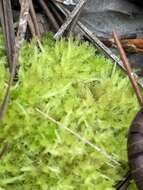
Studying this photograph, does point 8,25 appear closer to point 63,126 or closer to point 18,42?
point 18,42

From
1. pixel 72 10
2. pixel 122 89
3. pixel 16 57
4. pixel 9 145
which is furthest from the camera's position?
pixel 72 10

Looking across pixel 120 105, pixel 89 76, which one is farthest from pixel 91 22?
pixel 120 105

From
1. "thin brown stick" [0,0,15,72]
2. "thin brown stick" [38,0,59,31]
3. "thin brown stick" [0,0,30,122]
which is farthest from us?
"thin brown stick" [38,0,59,31]

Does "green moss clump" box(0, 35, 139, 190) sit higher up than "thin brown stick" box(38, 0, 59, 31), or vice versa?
"thin brown stick" box(38, 0, 59, 31)

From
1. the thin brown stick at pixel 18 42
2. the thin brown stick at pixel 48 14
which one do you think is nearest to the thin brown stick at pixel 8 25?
the thin brown stick at pixel 18 42

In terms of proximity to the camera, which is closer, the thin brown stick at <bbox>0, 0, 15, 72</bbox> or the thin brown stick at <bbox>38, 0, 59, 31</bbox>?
the thin brown stick at <bbox>0, 0, 15, 72</bbox>

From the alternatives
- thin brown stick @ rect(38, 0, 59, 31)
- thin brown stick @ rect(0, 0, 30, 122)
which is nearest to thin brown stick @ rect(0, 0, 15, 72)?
thin brown stick @ rect(0, 0, 30, 122)

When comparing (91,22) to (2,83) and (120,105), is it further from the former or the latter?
(2,83)

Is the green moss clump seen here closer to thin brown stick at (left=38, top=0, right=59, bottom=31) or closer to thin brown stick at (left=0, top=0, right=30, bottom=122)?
thin brown stick at (left=0, top=0, right=30, bottom=122)
